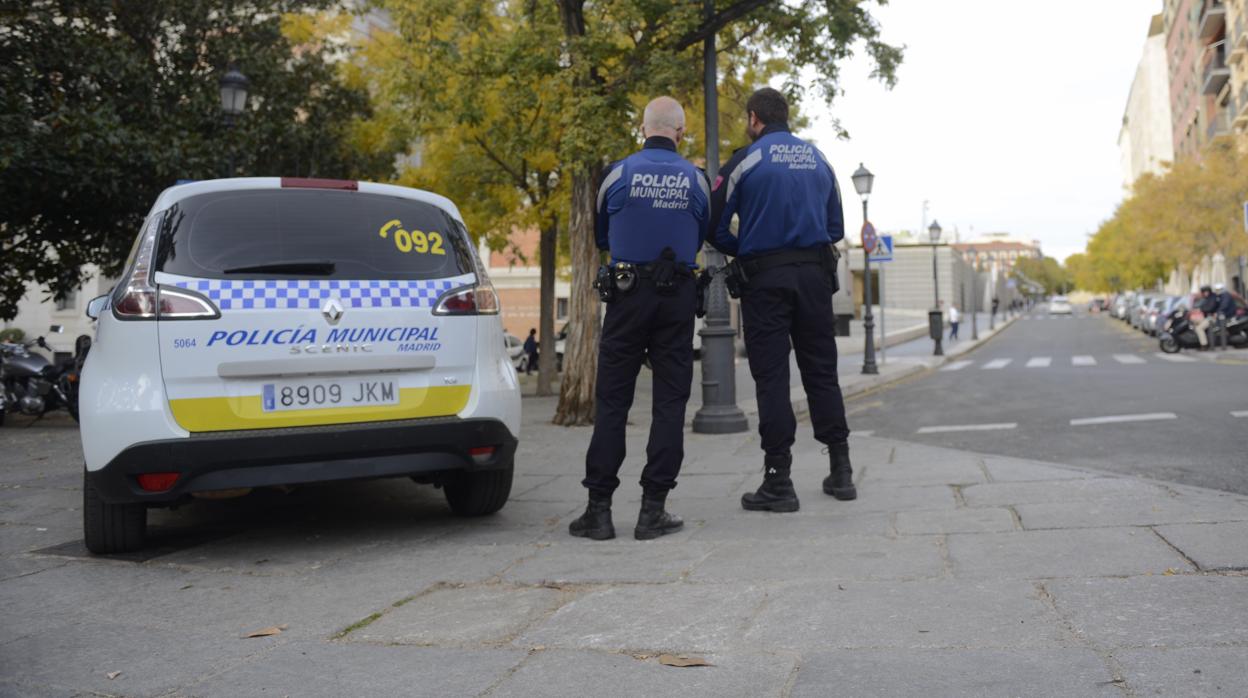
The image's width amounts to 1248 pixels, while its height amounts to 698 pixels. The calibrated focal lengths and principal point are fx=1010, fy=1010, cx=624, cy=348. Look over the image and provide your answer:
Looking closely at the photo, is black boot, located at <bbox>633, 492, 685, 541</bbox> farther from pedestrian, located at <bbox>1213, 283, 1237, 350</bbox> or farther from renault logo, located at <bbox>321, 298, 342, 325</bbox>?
pedestrian, located at <bbox>1213, 283, 1237, 350</bbox>

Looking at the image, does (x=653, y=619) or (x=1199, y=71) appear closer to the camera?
(x=653, y=619)

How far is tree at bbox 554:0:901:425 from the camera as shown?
988 centimetres

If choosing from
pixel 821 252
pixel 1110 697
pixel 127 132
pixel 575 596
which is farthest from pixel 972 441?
pixel 127 132

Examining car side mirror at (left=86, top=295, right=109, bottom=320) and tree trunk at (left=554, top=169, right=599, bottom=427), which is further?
tree trunk at (left=554, top=169, right=599, bottom=427)

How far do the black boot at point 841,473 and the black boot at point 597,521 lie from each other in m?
1.33

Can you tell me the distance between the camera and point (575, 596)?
11.7 feet

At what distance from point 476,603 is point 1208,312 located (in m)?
24.5

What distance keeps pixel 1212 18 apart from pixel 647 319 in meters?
65.2

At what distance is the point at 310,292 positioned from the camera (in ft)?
14.1

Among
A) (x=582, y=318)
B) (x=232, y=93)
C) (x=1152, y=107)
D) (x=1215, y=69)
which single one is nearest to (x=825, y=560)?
(x=582, y=318)

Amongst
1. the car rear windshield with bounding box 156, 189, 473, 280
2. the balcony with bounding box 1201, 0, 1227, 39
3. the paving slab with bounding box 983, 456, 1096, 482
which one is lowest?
the paving slab with bounding box 983, 456, 1096, 482

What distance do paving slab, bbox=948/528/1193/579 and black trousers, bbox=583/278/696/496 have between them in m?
1.30

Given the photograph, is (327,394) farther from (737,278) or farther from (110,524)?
(737,278)

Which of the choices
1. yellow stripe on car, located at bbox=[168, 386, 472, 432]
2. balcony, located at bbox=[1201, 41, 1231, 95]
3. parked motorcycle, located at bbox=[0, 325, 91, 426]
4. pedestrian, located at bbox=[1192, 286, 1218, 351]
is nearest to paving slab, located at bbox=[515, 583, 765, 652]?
yellow stripe on car, located at bbox=[168, 386, 472, 432]
